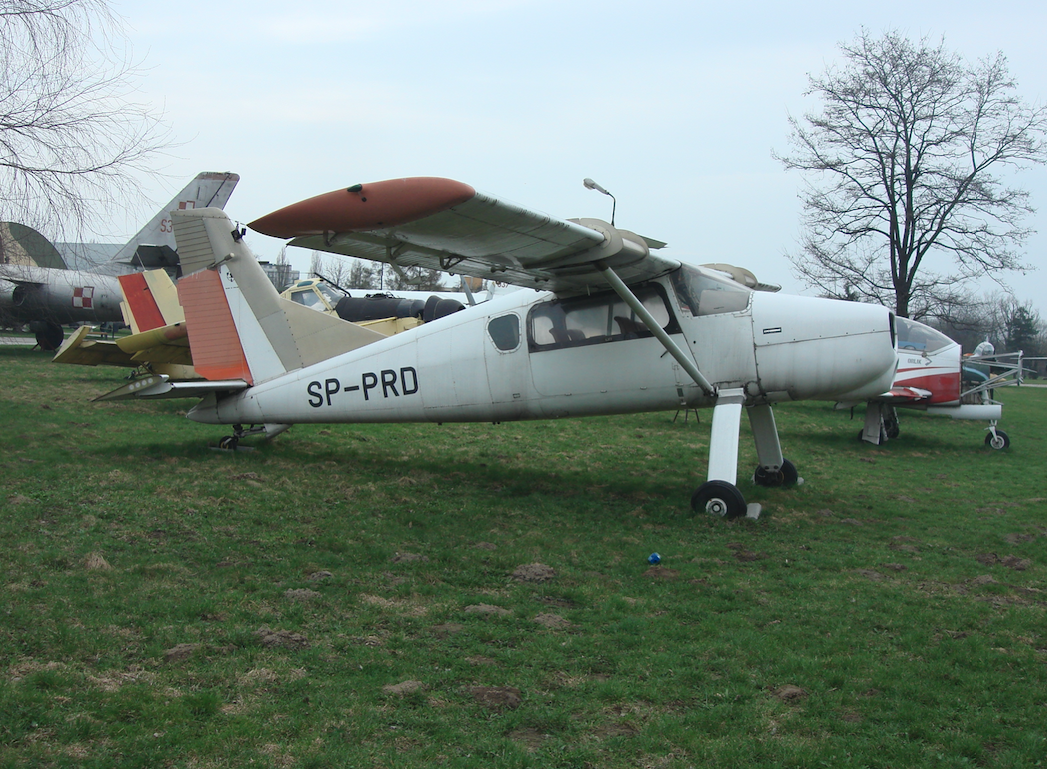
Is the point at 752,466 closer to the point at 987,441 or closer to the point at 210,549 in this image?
the point at 987,441

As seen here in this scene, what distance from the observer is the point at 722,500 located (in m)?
8.27

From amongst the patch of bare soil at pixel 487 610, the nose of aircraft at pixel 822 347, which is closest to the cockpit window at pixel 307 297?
the nose of aircraft at pixel 822 347

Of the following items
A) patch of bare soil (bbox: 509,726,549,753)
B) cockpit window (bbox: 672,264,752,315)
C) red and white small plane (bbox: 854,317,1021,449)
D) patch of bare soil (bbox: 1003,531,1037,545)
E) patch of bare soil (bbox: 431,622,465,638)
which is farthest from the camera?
red and white small plane (bbox: 854,317,1021,449)

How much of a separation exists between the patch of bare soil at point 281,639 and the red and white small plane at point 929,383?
14.8 m

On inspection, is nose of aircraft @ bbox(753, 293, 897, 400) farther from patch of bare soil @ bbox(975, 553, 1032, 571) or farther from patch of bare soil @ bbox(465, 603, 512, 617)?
patch of bare soil @ bbox(465, 603, 512, 617)

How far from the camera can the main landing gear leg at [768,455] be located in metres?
10.4

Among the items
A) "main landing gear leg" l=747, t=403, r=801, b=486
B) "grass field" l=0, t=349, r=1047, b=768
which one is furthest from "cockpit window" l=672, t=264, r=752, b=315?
"grass field" l=0, t=349, r=1047, b=768

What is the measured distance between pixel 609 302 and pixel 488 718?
6162 mm

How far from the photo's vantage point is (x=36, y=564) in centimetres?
577

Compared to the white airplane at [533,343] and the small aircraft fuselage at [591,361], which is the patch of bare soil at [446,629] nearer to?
the white airplane at [533,343]

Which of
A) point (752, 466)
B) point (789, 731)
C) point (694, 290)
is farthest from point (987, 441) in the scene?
point (789, 731)

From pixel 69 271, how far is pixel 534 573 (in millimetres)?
15320

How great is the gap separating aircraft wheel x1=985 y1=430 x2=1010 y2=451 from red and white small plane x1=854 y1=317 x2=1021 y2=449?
297 millimetres

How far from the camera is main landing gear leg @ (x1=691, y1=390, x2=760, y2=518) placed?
27.0 ft
